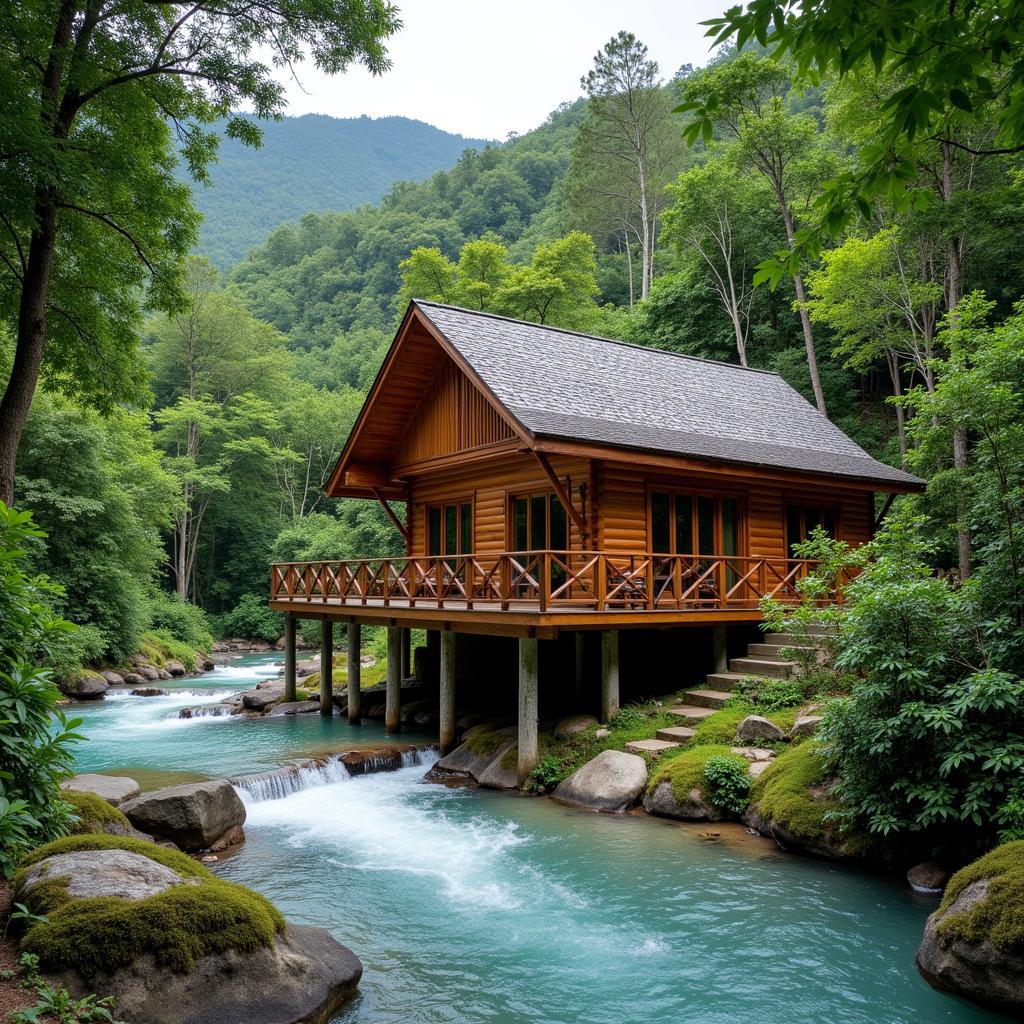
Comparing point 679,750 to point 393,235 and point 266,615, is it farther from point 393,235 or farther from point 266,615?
point 393,235

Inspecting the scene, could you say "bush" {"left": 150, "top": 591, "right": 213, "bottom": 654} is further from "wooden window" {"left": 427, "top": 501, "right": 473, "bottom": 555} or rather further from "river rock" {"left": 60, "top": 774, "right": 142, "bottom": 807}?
"river rock" {"left": 60, "top": 774, "right": 142, "bottom": 807}

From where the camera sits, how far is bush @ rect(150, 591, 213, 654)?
3556cm

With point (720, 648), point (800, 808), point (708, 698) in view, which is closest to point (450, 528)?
point (720, 648)

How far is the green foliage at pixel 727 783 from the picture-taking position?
10625mm

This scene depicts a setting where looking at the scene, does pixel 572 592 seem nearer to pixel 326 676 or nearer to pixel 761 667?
pixel 761 667

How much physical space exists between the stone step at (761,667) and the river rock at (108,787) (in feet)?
33.2

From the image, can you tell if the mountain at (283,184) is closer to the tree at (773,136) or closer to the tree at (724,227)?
the tree at (724,227)

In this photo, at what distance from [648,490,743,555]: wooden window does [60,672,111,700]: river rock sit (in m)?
18.3

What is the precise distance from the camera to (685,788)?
427 inches

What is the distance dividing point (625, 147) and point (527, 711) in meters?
39.8

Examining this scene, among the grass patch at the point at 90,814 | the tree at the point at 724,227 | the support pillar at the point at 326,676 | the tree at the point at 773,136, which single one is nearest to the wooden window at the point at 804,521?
the tree at the point at 773,136

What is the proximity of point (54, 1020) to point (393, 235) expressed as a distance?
236ft

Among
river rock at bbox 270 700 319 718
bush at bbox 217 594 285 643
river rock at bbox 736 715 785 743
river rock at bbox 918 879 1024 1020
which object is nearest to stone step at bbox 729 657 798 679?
river rock at bbox 736 715 785 743

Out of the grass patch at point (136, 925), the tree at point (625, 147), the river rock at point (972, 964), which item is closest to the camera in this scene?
the grass patch at point (136, 925)
